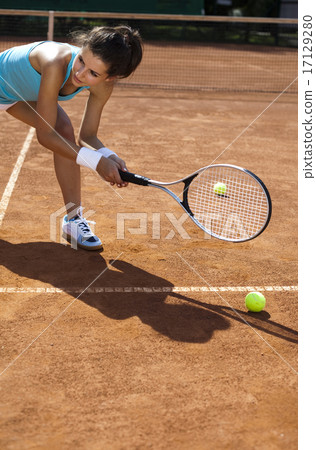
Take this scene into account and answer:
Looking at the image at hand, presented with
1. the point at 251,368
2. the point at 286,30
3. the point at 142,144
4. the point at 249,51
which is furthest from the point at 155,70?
the point at 251,368

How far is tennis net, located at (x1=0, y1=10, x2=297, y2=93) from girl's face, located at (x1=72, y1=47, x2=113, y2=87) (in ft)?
23.5

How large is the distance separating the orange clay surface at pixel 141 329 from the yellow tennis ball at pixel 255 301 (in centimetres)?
5

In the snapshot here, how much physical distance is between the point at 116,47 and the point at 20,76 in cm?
88

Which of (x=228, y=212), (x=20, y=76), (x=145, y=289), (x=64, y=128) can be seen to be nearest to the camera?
(x=145, y=289)

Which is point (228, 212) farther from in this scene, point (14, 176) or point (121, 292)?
point (14, 176)

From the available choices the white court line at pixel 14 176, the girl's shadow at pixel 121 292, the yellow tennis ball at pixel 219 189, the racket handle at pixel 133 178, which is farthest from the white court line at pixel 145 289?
the white court line at pixel 14 176

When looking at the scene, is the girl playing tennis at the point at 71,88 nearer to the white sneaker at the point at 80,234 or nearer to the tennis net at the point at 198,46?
the white sneaker at the point at 80,234

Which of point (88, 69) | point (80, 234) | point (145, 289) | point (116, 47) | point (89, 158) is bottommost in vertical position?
point (145, 289)

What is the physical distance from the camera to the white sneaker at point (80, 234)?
4.30m

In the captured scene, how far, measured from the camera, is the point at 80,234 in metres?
4.34

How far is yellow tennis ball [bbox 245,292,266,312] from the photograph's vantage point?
3.53 metres

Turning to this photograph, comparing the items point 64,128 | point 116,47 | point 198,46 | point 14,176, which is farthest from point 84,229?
point 198,46

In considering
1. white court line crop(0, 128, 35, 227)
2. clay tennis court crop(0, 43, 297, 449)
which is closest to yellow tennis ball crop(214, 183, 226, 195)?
clay tennis court crop(0, 43, 297, 449)

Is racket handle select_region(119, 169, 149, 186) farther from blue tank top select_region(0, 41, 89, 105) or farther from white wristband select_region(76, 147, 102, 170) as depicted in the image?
blue tank top select_region(0, 41, 89, 105)
